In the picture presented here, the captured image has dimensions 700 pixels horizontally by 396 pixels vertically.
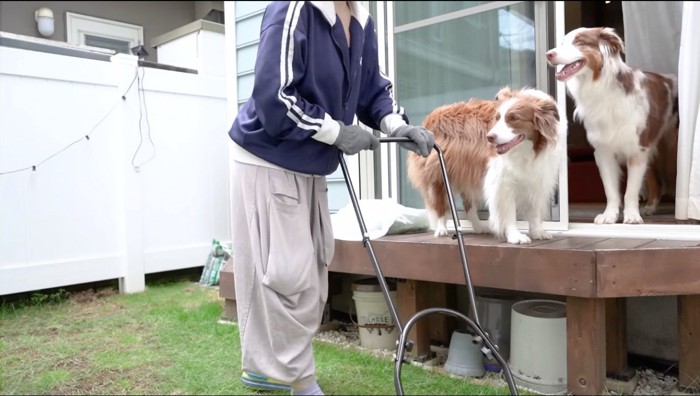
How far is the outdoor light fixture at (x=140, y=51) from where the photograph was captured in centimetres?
387

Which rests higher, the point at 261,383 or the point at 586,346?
the point at 586,346

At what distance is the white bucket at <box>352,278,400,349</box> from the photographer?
8.25ft

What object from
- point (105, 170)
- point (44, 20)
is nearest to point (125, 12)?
point (44, 20)

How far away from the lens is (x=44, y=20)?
387 centimetres

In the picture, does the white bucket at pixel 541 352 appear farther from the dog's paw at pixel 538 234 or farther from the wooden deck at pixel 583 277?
the dog's paw at pixel 538 234

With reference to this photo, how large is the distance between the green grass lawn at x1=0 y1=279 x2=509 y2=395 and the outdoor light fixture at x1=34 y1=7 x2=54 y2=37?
6.33 feet

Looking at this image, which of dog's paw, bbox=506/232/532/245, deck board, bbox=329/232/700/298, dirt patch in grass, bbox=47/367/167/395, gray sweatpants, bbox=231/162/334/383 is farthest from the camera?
dog's paw, bbox=506/232/532/245

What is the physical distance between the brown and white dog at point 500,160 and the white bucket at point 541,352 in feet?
1.09

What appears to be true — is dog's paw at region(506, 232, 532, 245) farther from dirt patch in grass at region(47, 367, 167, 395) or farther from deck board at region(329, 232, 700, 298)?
dirt patch in grass at region(47, 367, 167, 395)

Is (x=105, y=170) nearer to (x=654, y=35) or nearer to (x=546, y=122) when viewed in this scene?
(x=546, y=122)

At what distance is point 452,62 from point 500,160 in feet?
4.08

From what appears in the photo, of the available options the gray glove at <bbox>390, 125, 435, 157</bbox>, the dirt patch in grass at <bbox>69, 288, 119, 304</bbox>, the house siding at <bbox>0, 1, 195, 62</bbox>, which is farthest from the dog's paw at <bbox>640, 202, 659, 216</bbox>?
the house siding at <bbox>0, 1, 195, 62</bbox>

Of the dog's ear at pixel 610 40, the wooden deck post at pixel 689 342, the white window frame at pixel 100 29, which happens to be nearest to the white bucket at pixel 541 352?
the wooden deck post at pixel 689 342

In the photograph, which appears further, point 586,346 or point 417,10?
point 417,10
